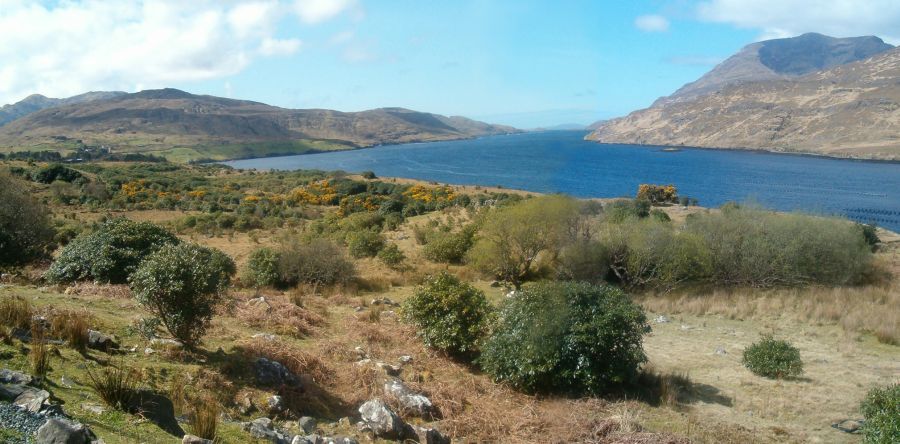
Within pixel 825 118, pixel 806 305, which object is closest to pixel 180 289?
pixel 806 305

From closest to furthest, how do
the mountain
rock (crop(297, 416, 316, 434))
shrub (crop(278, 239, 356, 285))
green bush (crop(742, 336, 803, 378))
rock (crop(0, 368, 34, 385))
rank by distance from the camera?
rock (crop(0, 368, 34, 385)), rock (crop(297, 416, 316, 434)), green bush (crop(742, 336, 803, 378)), shrub (crop(278, 239, 356, 285)), the mountain

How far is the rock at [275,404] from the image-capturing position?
803cm

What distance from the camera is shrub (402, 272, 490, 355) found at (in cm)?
1248

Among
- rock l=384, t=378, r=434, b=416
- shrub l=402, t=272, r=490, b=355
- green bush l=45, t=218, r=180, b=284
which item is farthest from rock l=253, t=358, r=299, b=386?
green bush l=45, t=218, r=180, b=284

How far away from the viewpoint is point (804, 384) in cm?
1173

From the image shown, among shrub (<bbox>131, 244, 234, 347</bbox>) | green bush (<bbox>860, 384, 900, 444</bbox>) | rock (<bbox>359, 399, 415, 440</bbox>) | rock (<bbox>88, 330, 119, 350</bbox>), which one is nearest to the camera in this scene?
green bush (<bbox>860, 384, 900, 444</bbox>)

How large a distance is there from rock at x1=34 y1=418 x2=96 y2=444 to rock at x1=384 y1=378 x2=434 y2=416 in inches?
206

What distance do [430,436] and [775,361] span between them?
884 centimetres

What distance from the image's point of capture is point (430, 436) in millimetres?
8281

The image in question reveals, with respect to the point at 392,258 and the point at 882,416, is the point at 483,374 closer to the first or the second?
the point at 882,416

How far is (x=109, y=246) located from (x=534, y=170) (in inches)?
4162

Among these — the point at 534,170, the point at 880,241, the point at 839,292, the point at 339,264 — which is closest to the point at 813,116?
the point at 534,170

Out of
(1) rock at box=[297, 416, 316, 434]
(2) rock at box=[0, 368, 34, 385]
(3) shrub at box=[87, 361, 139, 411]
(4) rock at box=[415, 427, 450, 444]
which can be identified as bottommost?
(4) rock at box=[415, 427, 450, 444]

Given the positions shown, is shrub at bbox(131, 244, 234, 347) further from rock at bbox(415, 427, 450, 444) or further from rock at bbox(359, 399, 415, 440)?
rock at bbox(415, 427, 450, 444)
